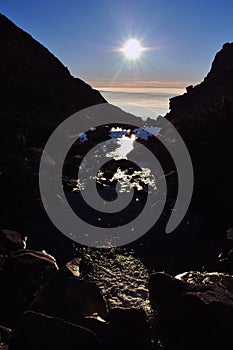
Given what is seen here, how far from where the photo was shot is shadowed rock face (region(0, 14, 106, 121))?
105 meters

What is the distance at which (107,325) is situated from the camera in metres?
13.2

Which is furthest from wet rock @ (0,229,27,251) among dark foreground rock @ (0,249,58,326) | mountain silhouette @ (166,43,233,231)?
mountain silhouette @ (166,43,233,231)

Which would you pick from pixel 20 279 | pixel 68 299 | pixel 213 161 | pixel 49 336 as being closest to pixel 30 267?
pixel 20 279

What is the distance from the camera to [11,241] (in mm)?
22953

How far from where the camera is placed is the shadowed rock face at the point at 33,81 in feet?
345

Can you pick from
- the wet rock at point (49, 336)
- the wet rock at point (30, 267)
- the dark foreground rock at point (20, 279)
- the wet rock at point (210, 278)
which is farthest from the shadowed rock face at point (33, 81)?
the wet rock at point (49, 336)

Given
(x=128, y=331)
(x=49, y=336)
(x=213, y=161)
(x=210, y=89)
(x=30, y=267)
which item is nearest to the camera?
(x=49, y=336)

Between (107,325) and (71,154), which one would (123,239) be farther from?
(71,154)

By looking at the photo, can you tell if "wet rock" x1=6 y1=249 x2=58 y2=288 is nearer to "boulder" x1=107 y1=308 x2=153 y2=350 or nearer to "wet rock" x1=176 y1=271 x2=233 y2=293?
"boulder" x1=107 y1=308 x2=153 y2=350

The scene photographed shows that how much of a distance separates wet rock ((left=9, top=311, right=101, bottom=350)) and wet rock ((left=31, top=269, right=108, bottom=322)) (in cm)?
213

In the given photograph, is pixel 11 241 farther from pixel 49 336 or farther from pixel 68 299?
pixel 49 336

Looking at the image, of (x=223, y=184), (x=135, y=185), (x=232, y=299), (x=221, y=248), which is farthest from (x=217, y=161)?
(x=232, y=299)

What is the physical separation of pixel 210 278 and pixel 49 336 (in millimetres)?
10181

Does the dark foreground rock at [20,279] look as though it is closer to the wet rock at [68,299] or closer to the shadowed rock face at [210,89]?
the wet rock at [68,299]
